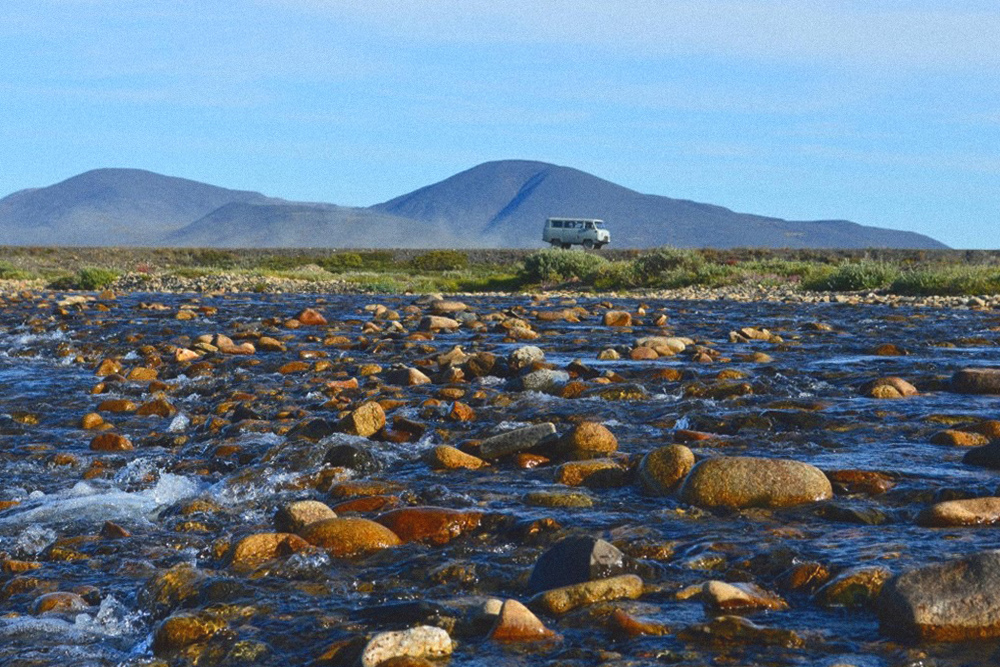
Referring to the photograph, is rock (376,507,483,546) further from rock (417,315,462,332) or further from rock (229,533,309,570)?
rock (417,315,462,332)

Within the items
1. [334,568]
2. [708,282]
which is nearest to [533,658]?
[334,568]

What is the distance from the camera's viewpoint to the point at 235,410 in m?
8.59

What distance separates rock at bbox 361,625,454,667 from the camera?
3.56 m

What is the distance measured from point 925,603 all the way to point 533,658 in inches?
53.9

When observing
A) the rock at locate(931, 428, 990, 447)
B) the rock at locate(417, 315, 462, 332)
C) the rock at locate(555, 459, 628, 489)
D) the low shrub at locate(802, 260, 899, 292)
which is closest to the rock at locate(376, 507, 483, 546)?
the rock at locate(555, 459, 628, 489)

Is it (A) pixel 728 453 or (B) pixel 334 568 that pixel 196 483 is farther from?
(A) pixel 728 453

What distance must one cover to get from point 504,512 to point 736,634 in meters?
1.88

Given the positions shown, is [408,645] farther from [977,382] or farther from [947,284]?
[947,284]

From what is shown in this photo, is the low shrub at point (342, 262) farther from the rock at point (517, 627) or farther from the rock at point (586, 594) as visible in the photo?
the rock at point (517, 627)

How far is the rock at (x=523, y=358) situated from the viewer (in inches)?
423

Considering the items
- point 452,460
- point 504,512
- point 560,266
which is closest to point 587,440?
point 452,460

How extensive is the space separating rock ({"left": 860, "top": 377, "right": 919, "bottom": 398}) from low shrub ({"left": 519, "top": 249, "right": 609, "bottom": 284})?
2315cm

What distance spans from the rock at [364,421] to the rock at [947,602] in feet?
14.5

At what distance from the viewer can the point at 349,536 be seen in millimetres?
4949
